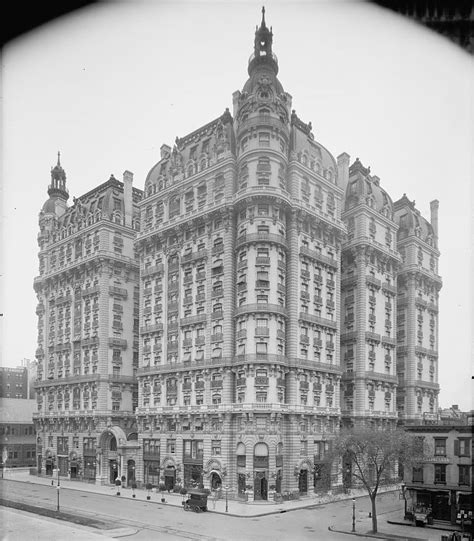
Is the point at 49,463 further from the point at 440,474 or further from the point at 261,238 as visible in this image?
the point at 440,474

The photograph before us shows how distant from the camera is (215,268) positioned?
7550cm

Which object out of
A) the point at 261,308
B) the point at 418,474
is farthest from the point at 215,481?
the point at 418,474

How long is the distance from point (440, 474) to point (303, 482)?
22.5 m

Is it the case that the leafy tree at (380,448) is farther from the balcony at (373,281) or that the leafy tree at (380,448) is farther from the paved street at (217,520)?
the balcony at (373,281)

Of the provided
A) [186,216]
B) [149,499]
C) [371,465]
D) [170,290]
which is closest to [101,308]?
[170,290]

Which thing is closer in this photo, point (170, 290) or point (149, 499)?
point (149, 499)

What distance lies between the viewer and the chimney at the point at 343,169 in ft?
307

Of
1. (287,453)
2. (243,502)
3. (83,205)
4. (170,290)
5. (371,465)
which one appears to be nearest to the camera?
(371,465)

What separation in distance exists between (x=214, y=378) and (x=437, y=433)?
28.8 metres

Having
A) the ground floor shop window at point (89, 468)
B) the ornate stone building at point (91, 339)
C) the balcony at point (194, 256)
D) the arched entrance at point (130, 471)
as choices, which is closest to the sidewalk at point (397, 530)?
the balcony at point (194, 256)

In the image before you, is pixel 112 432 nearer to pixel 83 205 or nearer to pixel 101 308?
pixel 101 308

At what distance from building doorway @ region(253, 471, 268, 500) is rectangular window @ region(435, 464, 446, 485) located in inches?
818

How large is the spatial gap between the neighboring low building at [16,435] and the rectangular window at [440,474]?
86889mm

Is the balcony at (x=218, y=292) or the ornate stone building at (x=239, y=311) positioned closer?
the ornate stone building at (x=239, y=311)
